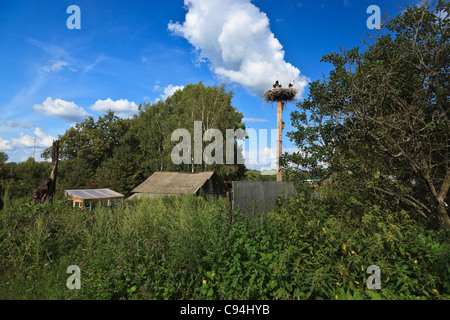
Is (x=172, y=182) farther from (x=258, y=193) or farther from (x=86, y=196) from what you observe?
(x=258, y=193)

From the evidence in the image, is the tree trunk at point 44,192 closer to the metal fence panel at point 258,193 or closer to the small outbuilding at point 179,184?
the metal fence panel at point 258,193

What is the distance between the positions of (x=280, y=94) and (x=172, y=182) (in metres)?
11.2

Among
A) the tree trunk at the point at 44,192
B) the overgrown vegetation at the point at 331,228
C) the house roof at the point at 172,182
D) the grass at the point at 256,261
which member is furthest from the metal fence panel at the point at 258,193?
the house roof at the point at 172,182

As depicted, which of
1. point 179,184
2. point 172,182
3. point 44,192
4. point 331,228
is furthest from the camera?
point 172,182

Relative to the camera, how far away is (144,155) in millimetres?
35406

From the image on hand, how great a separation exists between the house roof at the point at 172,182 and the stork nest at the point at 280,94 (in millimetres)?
7285

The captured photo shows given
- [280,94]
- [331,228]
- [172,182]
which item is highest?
[280,94]

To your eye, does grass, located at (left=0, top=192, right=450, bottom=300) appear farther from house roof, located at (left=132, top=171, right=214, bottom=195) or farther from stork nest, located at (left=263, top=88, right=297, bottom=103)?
house roof, located at (left=132, top=171, right=214, bottom=195)

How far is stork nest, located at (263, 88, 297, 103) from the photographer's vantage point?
16.6 m

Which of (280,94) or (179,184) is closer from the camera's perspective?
(280,94)

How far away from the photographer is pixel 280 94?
55.6 feet

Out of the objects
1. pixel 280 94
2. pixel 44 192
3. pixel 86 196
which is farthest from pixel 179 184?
pixel 44 192
